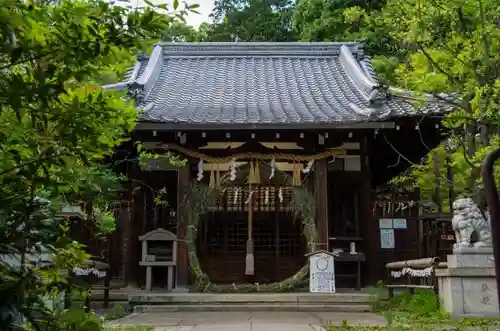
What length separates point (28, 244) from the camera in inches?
94.7

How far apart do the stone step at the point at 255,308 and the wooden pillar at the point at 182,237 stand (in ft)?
3.58

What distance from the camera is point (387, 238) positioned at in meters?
12.0

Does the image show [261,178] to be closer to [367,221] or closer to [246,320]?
[367,221]

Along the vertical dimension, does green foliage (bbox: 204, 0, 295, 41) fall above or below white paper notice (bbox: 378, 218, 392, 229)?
above

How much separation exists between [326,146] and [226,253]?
11.0 feet

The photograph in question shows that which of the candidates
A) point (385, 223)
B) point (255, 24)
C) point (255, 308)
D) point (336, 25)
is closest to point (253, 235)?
point (385, 223)

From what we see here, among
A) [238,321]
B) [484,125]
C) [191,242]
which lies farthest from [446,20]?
[191,242]

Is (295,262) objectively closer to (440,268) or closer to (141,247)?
(141,247)

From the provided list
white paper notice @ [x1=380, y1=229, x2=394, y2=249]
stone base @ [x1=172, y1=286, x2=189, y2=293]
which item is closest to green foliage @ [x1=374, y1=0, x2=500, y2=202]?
white paper notice @ [x1=380, y1=229, x2=394, y2=249]

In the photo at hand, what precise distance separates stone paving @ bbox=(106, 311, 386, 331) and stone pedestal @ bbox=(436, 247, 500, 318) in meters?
1.05

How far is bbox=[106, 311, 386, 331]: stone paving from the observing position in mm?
6535

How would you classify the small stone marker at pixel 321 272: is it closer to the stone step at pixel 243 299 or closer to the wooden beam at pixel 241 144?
the stone step at pixel 243 299

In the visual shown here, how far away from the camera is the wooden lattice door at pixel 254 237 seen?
11.8 m

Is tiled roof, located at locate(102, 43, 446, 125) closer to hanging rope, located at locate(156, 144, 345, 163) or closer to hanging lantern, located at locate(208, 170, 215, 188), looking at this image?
hanging rope, located at locate(156, 144, 345, 163)
